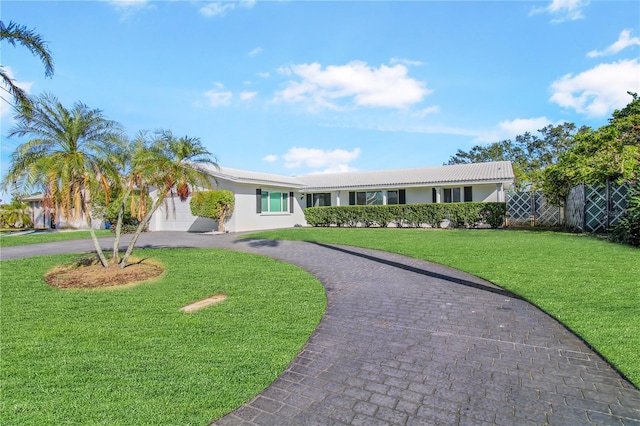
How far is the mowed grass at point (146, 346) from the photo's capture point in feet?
9.58

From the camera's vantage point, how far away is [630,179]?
1317 centimetres

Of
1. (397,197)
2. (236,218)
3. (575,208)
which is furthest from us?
(397,197)

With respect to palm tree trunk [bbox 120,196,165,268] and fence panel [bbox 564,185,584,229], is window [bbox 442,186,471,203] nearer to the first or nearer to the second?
fence panel [bbox 564,185,584,229]

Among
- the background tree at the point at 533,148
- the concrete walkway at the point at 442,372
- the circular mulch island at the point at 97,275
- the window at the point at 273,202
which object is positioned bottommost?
the concrete walkway at the point at 442,372

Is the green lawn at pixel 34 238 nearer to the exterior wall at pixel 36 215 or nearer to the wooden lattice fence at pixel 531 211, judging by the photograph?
the exterior wall at pixel 36 215

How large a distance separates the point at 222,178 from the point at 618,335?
18548 mm

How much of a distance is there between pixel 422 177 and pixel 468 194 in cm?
329

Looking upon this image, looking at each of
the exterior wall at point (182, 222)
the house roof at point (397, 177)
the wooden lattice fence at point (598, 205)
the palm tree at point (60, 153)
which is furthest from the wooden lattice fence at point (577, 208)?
the exterior wall at point (182, 222)

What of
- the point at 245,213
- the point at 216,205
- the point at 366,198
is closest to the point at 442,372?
the point at 216,205

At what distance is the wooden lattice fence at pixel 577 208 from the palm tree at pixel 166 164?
15.4m

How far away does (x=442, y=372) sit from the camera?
3.51m

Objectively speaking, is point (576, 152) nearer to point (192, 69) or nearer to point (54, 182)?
point (192, 69)

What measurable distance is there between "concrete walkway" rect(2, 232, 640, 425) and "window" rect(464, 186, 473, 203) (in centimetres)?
1703

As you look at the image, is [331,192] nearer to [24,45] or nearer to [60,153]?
[60,153]
